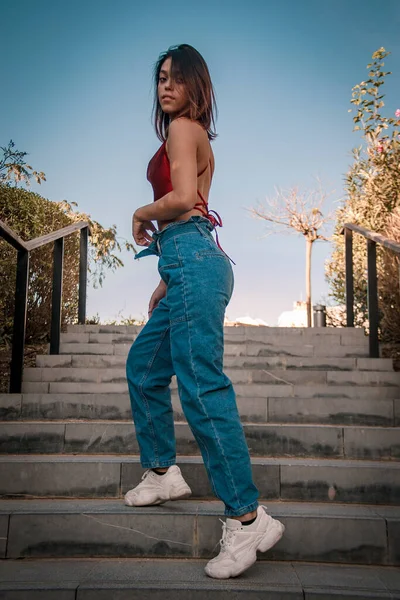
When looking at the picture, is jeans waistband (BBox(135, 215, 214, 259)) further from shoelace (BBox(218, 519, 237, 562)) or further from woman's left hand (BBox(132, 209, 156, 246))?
shoelace (BBox(218, 519, 237, 562))

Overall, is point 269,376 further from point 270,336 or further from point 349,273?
point 349,273

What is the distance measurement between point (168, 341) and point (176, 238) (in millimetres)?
402

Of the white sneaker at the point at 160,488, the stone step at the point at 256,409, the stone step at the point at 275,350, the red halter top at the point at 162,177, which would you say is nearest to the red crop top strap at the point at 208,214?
the red halter top at the point at 162,177

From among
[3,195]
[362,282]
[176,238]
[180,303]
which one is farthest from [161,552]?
[362,282]

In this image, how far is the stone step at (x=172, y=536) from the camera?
6.23 feet

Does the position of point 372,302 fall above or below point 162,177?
below

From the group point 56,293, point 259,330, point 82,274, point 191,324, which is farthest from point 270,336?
point 191,324

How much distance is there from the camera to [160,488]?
6.52ft

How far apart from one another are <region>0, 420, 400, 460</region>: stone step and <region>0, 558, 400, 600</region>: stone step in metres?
0.77

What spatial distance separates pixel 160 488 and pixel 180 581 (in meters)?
0.39

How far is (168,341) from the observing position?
6.33ft

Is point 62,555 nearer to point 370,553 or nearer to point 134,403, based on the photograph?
point 134,403

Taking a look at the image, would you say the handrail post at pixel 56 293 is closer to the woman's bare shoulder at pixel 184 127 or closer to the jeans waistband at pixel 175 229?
the jeans waistband at pixel 175 229

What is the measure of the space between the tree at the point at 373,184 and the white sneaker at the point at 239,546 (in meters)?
3.98
